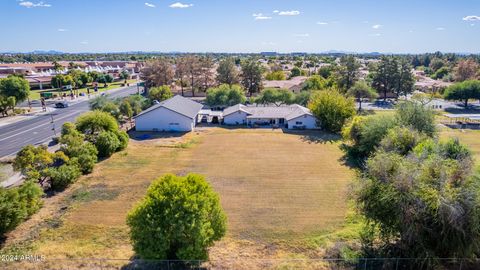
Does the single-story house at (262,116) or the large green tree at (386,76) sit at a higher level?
the large green tree at (386,76)

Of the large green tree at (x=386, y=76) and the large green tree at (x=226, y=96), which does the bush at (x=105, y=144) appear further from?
the large green tree at (x=386, y=76)

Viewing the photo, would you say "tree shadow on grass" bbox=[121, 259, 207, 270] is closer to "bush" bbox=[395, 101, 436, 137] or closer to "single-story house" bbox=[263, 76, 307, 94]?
"bush" bbox=[395, 101, 436, 137]

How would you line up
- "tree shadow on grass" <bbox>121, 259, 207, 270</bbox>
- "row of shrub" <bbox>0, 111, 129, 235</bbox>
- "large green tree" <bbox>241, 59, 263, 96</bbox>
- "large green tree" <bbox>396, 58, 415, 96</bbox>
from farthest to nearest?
"large green tree" <bbox>241, 59, 263, 96</bbox> → "large green tree" <bbox>396, 58, 415, 96</bbox> → "row of shrub" <bbox>0, 111, 129, 235</bbox> → "tree shadow on grass" <bbox>121, 259, 207, 270</bbox>

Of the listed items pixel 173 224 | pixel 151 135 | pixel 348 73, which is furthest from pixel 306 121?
pixel 173 224

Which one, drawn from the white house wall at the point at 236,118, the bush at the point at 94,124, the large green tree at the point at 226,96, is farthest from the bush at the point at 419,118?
the bush at the point at 94,124

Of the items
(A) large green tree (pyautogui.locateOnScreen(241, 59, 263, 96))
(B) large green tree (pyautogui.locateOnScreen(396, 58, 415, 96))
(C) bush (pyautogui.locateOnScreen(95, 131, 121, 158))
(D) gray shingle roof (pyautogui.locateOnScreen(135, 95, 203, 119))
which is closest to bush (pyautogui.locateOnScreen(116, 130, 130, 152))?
(C) bush (pyautogui.locateOnScreen(95, 131, 121, 158))

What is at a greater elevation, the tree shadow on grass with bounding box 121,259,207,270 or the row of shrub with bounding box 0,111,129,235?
the row of shrub with bounding box 0,111,129,235

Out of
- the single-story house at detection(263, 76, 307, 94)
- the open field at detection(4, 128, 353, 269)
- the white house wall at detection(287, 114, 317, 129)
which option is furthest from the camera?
the single-story house at detection(263, 76, 307, 94)
